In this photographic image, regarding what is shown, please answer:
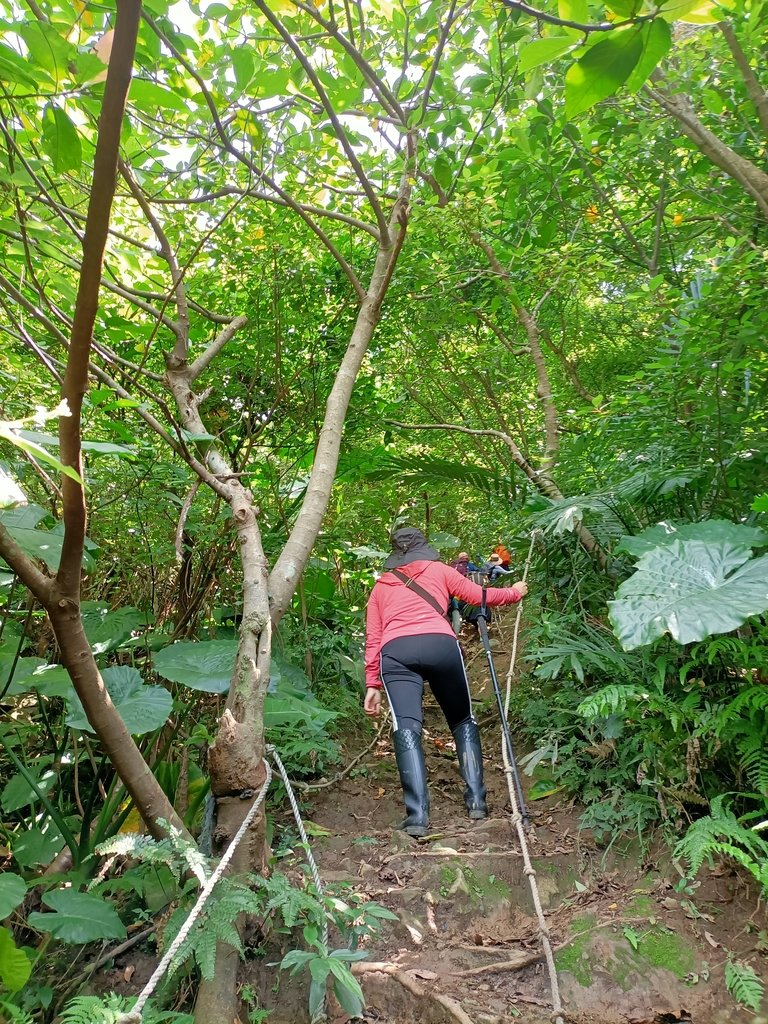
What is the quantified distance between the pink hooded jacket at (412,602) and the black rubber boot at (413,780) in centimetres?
54

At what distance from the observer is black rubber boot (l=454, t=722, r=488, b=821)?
3277 mm

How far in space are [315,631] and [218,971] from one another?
268 cm

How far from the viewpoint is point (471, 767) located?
3.44 m

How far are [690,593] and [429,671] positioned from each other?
177 centimetres

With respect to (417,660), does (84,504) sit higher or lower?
higher

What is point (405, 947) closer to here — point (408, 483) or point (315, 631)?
point (315, 631)

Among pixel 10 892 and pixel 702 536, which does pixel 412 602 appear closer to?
Result: pixel 702 536

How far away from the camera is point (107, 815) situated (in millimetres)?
2412

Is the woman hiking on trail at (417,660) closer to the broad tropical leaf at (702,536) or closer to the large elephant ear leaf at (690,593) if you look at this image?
the broad tropical leaf at (702,536)

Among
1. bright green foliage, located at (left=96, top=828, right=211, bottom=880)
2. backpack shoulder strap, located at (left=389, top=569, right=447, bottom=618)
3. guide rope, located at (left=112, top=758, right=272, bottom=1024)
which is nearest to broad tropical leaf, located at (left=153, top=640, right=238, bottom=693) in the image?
guide rope, located at (left=112, top=758, right=272, bottom=1024)

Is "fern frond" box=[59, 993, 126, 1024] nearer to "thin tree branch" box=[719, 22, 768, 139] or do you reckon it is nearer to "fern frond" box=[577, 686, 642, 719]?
"fern frond" box=[577, 686, 642, 719]

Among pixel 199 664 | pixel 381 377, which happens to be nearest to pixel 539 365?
pixel 381 377

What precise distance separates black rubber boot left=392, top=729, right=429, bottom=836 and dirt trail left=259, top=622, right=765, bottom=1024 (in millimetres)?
89

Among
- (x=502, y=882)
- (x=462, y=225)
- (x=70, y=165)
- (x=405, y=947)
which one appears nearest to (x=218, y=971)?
(x=405, y=947)
